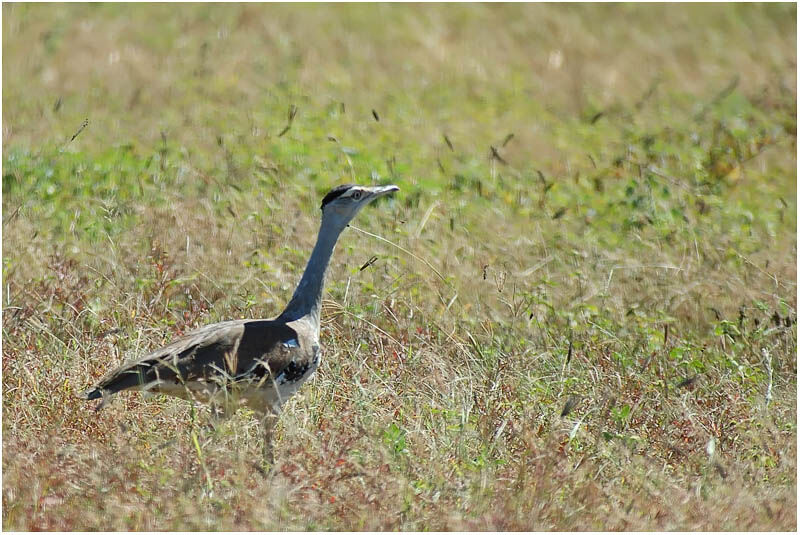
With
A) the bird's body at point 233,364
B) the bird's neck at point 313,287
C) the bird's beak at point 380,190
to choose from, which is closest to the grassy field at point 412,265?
the bird's body at point 233,364

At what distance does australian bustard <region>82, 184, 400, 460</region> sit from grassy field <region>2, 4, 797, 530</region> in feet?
0.60

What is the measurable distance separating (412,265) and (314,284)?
166 centimetres

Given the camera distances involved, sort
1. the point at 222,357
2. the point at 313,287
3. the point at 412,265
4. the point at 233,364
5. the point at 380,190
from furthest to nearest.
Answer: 1. the point at 412,265
2. the point at 380,190
3. the point at 313,287
4. the point at 222,357
5. the point at 233,364

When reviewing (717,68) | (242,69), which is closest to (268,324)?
(242,69)

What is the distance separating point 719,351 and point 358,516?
317cm

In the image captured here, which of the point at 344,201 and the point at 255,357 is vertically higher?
the point at 344,201

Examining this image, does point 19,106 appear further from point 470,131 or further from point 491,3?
point 491,3

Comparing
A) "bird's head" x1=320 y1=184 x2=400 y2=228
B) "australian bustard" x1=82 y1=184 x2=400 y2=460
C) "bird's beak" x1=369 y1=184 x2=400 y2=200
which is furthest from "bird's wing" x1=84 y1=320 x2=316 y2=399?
"bird's beak" x1=369 y1=184 x2=400 y2=200

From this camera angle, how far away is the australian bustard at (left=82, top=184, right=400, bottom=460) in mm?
5281

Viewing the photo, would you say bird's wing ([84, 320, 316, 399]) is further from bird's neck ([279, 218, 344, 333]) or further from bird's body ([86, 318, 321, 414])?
bird's neck ([279, 218, 344, 333])

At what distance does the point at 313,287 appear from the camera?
6.02 m

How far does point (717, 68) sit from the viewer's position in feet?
45.5

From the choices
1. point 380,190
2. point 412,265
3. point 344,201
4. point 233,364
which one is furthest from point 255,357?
point 412,265

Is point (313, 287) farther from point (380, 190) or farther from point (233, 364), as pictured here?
point (233, 364)
